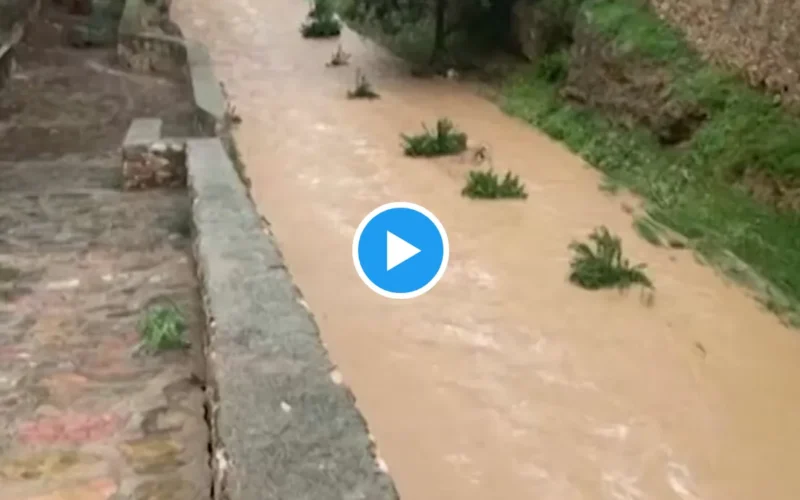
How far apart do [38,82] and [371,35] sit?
259 inches

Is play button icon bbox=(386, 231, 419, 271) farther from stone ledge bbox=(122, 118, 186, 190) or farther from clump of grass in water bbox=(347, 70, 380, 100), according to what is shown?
clump of grass in water bbox=(347, 70, 380, 100)

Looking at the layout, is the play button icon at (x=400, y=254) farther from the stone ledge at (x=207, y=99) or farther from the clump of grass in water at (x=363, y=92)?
the clump of grass in water at (x=363, y=92)

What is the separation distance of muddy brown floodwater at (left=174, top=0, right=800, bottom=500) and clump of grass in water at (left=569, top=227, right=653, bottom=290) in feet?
0.39

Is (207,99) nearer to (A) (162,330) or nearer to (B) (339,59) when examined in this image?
(A) (162,330)

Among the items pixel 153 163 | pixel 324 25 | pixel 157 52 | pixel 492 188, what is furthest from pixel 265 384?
pixel 324 25

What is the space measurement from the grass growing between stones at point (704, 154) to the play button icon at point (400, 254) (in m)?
2.10

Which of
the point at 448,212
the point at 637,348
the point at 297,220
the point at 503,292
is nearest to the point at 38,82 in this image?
the point at 297,220

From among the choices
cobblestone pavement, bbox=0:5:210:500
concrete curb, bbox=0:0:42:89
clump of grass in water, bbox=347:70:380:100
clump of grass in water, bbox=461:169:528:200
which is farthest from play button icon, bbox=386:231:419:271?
clump of grass in water, bbox=347:70:380:100

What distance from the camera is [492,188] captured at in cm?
971

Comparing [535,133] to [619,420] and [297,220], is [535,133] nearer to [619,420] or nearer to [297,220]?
[297,220]

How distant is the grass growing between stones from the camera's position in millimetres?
7945

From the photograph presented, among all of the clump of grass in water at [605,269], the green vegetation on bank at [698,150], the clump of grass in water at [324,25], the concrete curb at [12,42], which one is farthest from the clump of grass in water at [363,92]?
the clump of grass in water at [605,269]

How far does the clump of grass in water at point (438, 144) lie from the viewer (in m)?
11.3

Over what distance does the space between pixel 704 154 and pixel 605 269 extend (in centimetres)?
238
